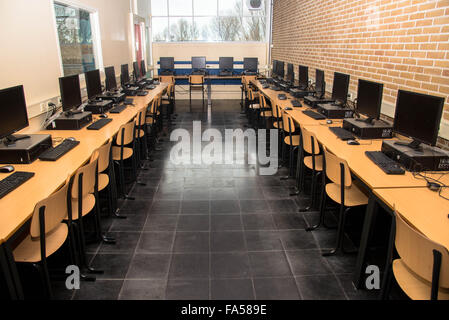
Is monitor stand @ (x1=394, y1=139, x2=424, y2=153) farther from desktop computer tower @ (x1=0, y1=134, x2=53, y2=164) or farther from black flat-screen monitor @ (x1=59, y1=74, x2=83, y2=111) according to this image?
black flat-screen monitor @ (x1=59, y1=74, x2=83, y2=111)

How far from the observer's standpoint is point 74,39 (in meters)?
4.92

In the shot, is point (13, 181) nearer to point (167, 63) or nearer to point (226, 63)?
point (167, 63)

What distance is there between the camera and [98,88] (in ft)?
14.6

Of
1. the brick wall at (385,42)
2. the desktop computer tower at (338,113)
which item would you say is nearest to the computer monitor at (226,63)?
the brick wall at (385,42)

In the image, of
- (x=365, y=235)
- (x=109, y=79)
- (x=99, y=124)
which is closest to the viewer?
(x=365, y=235)

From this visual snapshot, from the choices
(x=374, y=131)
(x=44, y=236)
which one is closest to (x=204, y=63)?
(x=374, y=131)

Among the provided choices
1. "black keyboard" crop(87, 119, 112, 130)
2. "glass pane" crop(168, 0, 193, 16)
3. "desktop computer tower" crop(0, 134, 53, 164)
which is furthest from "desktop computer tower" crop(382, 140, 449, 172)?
"glass pane" crop(168, 0, 193, 16)

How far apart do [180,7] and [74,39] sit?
576 centimetres

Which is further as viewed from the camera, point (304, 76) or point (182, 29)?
point (182, 29)

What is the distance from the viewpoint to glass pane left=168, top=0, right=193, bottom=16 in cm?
984

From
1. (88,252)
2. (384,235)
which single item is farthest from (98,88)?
(384,235)

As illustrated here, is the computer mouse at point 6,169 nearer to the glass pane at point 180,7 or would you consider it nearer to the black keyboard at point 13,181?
the black keyboard at point 13,181

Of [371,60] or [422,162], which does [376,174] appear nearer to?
[422,162]

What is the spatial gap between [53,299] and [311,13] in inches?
233
